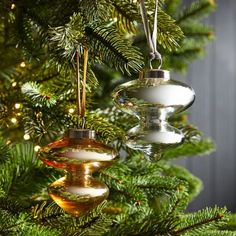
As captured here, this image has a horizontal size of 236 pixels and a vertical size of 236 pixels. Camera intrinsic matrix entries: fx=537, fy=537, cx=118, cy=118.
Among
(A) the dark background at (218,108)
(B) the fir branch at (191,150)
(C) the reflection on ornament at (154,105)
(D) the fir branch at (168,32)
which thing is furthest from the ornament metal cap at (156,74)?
(A) the dark background at (218,108)

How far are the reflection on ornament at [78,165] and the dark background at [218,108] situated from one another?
1293 millimetres

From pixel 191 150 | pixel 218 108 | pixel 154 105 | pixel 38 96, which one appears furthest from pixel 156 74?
pixel 218 108

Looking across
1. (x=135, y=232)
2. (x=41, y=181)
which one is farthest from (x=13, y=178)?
(x=135, y=232)

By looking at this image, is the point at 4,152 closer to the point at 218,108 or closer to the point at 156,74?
the point at 156,74

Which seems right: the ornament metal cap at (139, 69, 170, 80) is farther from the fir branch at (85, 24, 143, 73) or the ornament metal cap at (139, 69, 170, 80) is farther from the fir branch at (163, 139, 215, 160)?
the fir branch at (163, 139, 215, 160)

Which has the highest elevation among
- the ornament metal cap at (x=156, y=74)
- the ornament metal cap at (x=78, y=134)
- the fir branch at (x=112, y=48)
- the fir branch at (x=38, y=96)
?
the fir branch at (x=112, y=48)

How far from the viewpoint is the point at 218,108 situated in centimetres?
171

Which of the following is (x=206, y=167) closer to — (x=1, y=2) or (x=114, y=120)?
(x=114, y=120)

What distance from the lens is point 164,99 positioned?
37 cm

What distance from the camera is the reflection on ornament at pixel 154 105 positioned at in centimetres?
37

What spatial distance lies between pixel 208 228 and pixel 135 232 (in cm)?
7

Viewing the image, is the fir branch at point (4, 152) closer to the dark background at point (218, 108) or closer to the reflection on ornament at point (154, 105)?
the reflection on ornament at point (154, 105)

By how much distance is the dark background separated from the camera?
1.70 meters

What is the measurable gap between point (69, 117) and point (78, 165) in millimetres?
130
